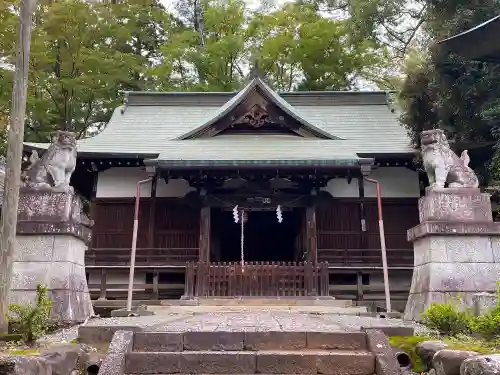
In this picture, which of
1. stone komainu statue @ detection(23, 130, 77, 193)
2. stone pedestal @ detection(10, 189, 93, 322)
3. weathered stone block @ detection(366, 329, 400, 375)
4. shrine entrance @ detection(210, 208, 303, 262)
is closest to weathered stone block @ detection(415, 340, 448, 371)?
weathered stone block @ detection(366, 329, 400, 375)

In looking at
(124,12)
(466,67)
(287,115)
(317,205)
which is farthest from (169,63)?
(466,67)

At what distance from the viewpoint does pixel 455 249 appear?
818 cm

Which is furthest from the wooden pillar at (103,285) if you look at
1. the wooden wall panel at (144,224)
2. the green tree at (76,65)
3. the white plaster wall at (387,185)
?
the green tree at (76,65)

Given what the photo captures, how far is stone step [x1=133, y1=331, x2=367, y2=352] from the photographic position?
A: 4848mm

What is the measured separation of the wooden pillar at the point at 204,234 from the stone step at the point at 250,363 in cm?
752

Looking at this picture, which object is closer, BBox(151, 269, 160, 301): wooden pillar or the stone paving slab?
the stone paving slab

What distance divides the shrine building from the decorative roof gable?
0.10 ft

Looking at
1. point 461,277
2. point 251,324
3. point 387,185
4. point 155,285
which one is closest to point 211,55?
point 387,185

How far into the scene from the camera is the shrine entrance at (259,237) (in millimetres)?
15387

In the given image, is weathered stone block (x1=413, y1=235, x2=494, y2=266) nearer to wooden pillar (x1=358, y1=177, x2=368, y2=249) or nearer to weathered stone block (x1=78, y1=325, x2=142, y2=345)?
wooden pillar (x1=358, y1=177, x2=368, y2=249)

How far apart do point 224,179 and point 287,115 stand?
2.91 metres

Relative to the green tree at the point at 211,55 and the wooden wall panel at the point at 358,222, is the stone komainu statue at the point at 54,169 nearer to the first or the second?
the wooden wall panel at the point at 358,222

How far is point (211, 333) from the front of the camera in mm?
4902

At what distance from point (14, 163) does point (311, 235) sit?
7.93 meters
